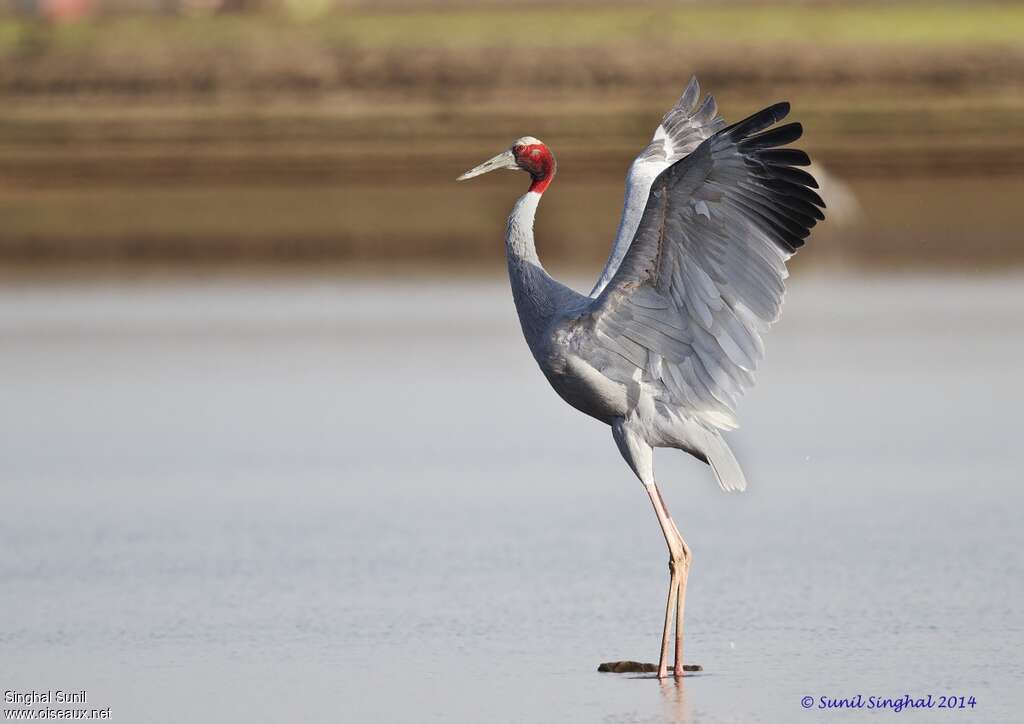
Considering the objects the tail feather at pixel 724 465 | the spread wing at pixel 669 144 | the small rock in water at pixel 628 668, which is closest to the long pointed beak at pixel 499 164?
the spread wing at pixel 669 144

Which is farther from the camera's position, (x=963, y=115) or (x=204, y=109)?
(x=204, y=109)

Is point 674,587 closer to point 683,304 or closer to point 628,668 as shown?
point 628,668

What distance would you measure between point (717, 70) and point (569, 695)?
1181 inches

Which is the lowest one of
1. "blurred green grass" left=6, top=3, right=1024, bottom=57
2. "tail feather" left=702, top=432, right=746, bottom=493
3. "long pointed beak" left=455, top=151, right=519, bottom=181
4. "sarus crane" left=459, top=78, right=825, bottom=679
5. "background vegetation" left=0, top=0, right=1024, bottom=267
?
"tail feather" left=702, top=432, right=746, bottom=493

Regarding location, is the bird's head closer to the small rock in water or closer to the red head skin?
the red head skin

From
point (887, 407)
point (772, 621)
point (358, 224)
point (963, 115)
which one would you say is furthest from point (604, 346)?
point (963, 115)

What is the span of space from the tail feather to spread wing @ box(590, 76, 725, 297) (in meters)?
1.05

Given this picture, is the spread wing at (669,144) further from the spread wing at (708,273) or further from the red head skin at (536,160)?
the spread wing at (708,273)

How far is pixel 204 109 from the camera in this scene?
3631 cm

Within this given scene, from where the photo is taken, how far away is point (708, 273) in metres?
8.32

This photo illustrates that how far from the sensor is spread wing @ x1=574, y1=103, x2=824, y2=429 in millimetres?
8094

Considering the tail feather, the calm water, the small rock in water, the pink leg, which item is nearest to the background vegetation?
the calm water

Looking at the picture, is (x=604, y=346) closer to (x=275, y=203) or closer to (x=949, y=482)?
(x=949, y=482)

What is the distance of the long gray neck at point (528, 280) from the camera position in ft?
27.8
